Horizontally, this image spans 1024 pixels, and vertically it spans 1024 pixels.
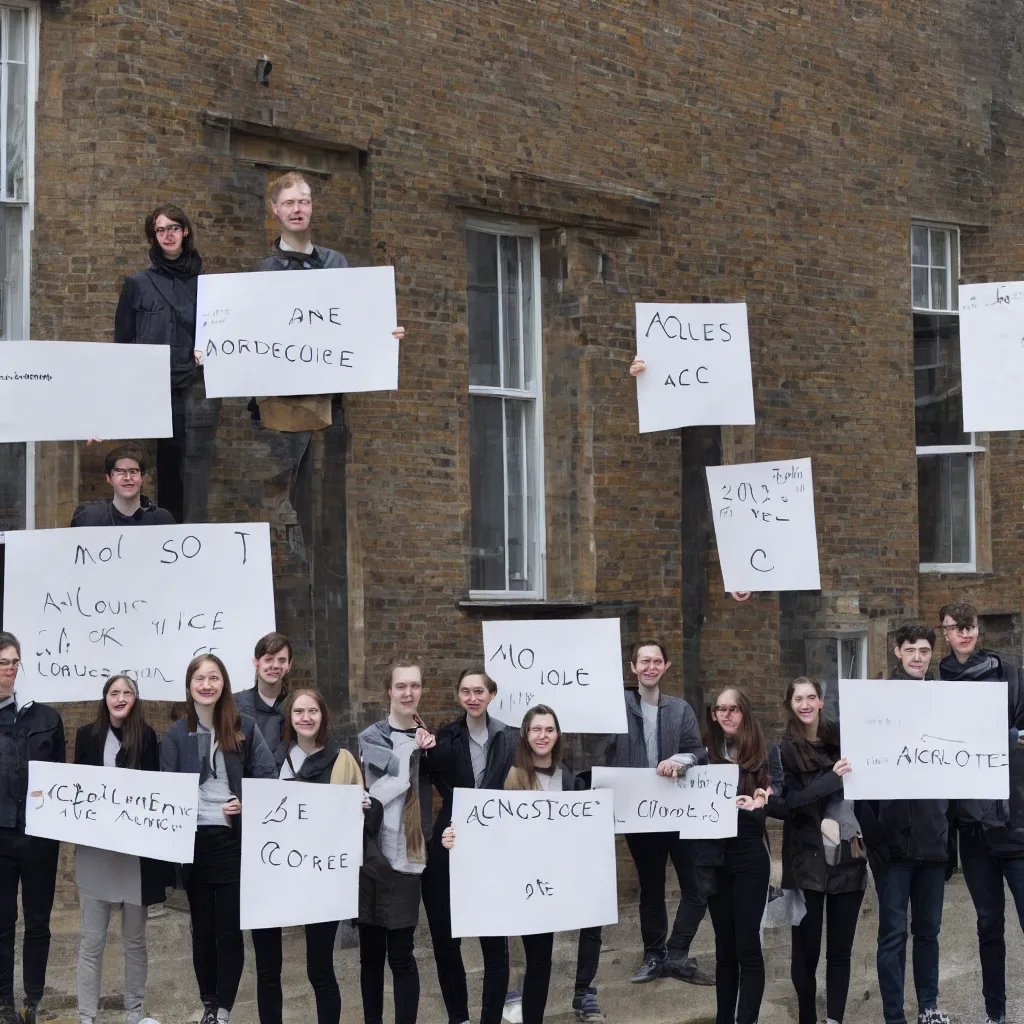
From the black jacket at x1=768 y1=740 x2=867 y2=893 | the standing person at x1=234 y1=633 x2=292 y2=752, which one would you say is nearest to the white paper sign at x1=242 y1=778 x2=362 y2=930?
the standing person at x1=234 y1=633 x2=292 y2=752

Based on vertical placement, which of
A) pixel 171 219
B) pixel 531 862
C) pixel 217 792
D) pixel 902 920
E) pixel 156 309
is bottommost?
pixel 902 920

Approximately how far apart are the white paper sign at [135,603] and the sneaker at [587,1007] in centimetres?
227

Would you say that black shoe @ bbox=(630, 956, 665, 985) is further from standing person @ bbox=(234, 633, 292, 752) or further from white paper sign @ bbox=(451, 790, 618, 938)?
standing person @ bbox=(234, 633, 292, 752)

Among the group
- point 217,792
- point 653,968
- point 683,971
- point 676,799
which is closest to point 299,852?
point 217,792

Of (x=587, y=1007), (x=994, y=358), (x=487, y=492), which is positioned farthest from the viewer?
(x=487, y=492)

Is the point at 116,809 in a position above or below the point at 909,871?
above

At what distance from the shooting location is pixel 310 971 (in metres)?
7.21

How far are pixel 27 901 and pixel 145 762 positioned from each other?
2.55 ft

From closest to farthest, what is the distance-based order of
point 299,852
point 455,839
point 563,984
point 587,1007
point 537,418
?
1. point 299,852
2. point 455,839
3. point 587,1007
4. point 563,984
5. point 537,418

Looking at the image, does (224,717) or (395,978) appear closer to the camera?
(224,717)

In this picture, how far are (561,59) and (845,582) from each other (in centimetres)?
415

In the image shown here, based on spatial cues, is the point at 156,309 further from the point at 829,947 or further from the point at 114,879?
the point at 829,947

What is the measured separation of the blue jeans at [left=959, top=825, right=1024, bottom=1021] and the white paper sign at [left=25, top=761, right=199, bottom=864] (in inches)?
141

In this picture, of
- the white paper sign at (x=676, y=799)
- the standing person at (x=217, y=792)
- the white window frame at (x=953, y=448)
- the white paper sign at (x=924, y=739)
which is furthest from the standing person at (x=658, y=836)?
the white window frame at (x=953, y=448)
